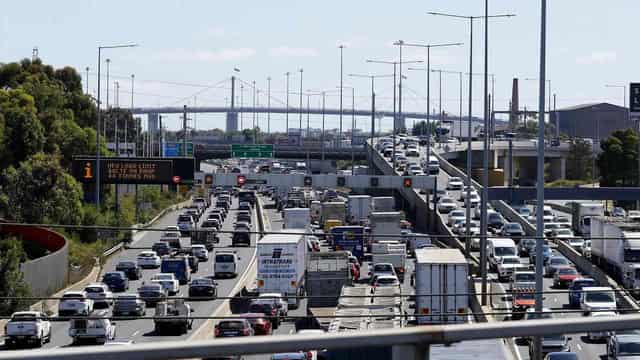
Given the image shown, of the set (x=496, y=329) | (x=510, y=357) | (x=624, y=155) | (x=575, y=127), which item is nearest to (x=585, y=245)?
(x=624, y=155)

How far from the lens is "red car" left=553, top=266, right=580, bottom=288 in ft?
134

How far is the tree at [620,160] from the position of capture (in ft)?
263

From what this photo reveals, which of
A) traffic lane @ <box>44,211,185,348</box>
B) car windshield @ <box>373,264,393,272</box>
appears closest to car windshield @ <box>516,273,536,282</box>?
car windshield @ <box>373,264,393,272</box>

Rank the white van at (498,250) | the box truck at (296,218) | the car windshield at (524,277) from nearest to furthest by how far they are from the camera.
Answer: the car windshield at (524,277) → the white van at (498,250) → the box truck at (296,218)

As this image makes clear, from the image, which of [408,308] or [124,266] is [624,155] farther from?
[408,308]

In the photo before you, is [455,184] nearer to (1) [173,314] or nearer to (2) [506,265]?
(2) [506,265]

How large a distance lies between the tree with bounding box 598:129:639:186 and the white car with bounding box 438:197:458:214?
1538cm

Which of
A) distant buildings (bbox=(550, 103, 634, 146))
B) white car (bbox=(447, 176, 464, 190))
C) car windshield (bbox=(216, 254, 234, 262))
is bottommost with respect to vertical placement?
car windshield (bbox=(216, 254, 234, 262))

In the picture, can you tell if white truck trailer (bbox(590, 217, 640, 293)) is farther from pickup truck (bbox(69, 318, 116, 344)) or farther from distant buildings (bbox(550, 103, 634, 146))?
distant buildings (bbox(550, 103, 634, 146))

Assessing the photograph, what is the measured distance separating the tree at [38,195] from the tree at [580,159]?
65.8m

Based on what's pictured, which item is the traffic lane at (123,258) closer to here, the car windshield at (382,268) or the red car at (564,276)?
the car windshield at (382,268)

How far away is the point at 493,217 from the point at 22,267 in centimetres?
3087

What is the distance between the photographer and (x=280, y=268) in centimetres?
3669

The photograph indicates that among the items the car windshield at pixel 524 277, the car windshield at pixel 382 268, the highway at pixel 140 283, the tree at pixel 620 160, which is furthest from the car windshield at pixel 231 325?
the tree at pixel 620 160
